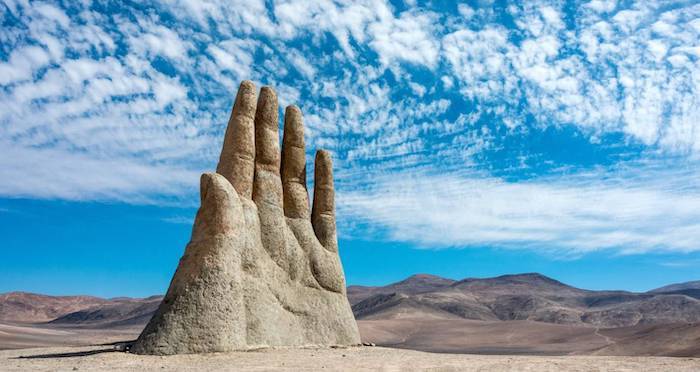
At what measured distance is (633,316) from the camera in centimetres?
8406

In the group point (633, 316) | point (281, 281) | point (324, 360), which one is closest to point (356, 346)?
point (281, 281)

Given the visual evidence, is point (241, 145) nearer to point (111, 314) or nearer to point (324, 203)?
point (324, 203)

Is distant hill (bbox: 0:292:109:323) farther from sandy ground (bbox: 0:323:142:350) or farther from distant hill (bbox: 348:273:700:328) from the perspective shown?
sandy ground (bbox: 0:323:142:350)

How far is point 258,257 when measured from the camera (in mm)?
17469

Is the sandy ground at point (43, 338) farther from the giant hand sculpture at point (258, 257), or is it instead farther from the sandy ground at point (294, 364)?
the sandy ground at point (294, 364)

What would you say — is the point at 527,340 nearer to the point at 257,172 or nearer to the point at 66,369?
the point at 257,172

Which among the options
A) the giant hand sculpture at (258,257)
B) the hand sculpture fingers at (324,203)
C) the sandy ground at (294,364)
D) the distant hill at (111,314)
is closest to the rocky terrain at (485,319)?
the distant hill at (111,314)

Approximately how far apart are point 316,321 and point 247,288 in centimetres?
313

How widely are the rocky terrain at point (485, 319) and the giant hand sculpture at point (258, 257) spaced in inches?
686

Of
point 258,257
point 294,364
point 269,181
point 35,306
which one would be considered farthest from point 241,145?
point 35,306

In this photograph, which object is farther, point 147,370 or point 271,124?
point 271,124

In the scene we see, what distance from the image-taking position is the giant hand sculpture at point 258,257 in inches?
590

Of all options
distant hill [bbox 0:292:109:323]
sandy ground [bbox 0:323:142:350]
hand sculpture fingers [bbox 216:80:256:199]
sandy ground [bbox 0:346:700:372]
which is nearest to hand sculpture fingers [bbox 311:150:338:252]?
hand sculpture fingers [bbox 216:80:256:199]

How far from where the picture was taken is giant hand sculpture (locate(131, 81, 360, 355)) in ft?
49.2
